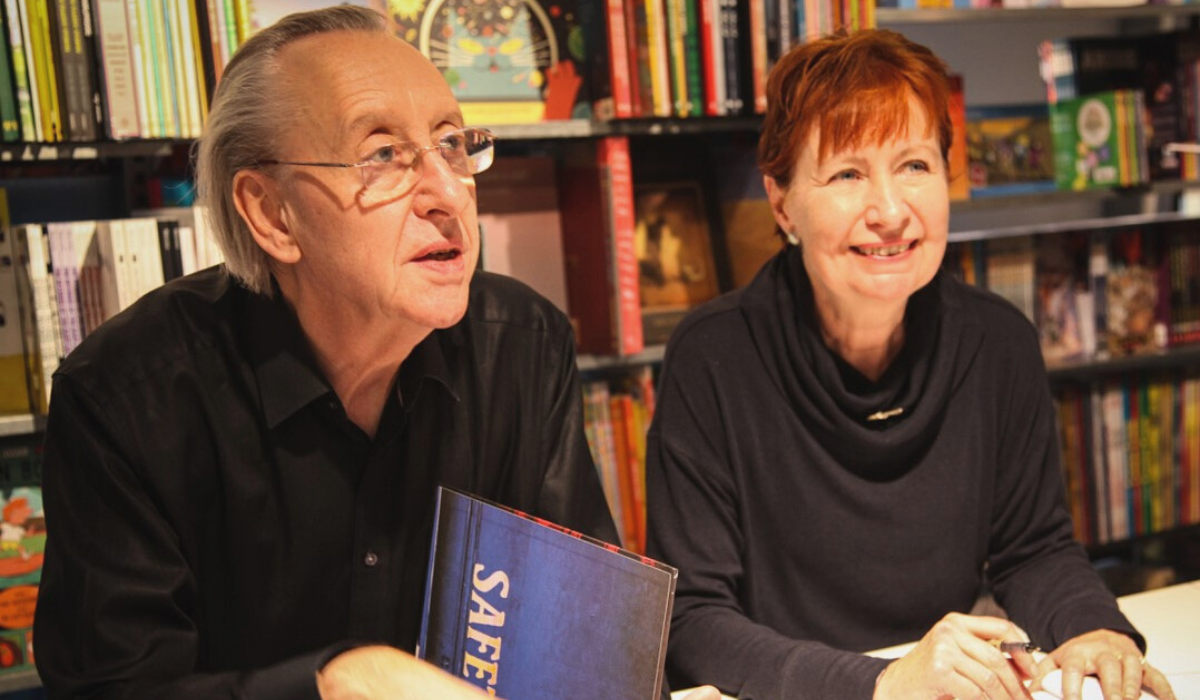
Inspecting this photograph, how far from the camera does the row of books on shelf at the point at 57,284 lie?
1868 millimetres

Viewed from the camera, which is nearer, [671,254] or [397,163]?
[397,163]

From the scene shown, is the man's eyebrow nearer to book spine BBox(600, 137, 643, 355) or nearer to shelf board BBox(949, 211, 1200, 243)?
book spine BBox(600, 137, 643, 355)

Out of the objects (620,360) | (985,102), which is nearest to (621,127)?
A: (620,360)

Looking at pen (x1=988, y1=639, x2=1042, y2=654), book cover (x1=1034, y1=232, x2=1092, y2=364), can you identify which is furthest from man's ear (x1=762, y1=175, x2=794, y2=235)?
book cover (x1=1034, y1=232, x2=1092, y2=364)

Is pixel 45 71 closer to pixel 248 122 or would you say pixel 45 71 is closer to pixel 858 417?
pixel 248 122

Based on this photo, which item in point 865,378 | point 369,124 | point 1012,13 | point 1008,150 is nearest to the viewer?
point 369,124

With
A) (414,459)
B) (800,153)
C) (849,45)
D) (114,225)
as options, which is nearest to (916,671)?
(414,459)

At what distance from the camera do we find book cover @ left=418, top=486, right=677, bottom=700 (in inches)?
40.6

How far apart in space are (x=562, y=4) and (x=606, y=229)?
0.47 m

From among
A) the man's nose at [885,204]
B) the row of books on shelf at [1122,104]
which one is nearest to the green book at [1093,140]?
the row of books on shelf at [1122,104]

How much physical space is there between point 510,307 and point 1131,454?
2049 mm

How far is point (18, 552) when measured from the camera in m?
1.93

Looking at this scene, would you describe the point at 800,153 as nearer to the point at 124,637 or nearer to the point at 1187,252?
the point at 124,637

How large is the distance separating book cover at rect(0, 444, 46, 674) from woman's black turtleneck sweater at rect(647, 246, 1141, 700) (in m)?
1.11
